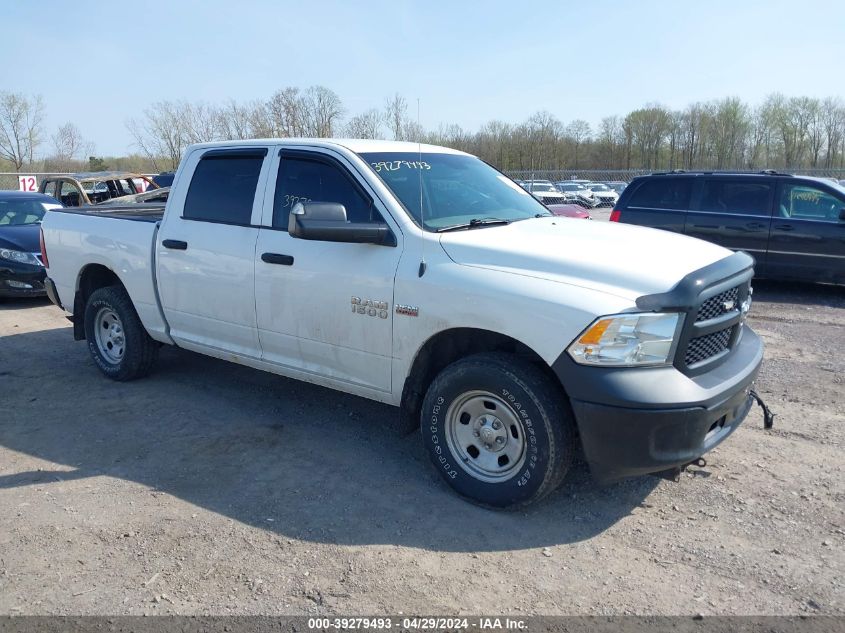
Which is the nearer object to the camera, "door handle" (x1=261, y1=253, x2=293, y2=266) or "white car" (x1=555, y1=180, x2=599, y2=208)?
"door handle" (x1=261, y1=253, x2=293, y2=266)

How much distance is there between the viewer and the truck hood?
139 inches

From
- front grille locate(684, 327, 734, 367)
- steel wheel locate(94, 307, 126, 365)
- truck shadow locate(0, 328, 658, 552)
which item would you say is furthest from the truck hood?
steel wheel locate(94, 307, 126, 365)

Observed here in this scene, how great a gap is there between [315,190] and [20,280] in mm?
7140

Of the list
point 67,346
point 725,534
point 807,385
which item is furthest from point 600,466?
point 67,346

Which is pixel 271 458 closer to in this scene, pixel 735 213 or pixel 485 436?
pixel 485 436

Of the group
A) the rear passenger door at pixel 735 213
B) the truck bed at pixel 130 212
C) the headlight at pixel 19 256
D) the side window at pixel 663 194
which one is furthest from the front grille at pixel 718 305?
the headlight at pixel 19 256

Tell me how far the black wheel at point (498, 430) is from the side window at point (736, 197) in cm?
824

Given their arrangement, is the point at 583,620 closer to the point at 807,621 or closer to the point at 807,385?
the point at 807,621

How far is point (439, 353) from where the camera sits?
4.21 m

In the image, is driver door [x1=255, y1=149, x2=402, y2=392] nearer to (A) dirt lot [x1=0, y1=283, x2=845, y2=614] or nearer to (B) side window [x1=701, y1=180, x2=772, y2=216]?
(A) dirt lot [x1=0, y1=283, x2=845, y2=614]

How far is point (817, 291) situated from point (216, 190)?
927 cm

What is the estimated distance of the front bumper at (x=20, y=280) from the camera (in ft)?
32.0

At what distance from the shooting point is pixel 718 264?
387 centimetres

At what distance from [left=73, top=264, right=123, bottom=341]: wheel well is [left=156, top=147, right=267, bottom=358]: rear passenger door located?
4.14 ft
